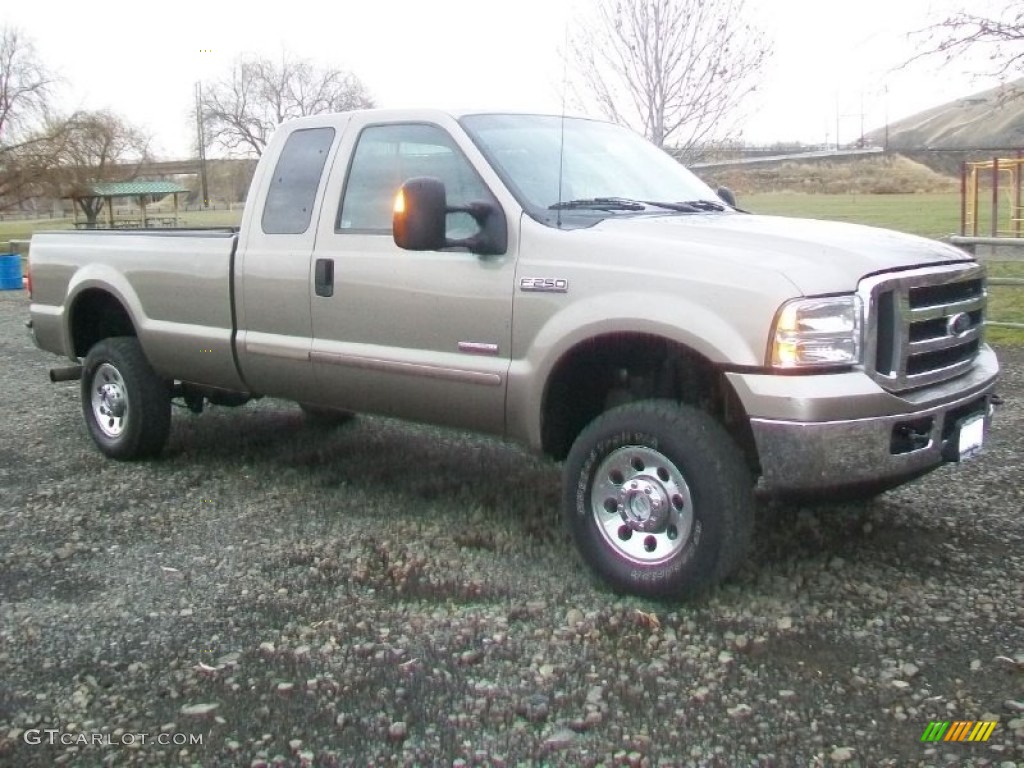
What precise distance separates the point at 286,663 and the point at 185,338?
270cm

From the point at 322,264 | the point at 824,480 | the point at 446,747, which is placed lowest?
the point at 446,747

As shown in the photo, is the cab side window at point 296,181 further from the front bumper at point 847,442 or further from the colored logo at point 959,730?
the colored logo at point 959,730

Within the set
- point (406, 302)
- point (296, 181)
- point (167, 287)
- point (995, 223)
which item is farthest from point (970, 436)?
point (995, 223)

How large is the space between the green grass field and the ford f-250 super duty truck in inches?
147

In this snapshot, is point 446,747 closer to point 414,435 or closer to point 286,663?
point 286,663

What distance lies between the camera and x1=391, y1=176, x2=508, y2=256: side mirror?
4277 millimetres

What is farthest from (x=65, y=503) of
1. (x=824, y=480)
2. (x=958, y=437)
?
(x=958, y=437)

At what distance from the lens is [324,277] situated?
5.06 meters

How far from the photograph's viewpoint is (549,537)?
490cm

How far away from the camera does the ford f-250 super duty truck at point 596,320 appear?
369 centimetres

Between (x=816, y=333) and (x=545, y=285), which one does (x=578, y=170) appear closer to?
(x=545, y=285)

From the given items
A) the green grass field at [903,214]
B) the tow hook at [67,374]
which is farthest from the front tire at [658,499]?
the green grass field at [903,214]

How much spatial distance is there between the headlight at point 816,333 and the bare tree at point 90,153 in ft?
125

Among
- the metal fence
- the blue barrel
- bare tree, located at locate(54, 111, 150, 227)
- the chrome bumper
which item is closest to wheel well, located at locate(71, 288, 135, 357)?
the chrome bumper
